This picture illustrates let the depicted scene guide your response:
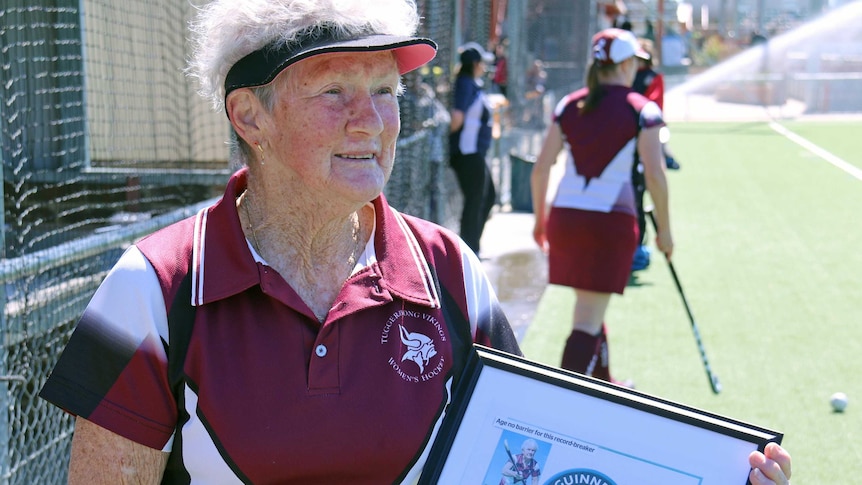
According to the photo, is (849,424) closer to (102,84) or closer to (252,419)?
(252,419)

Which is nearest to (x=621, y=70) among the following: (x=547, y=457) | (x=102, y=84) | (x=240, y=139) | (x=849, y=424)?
(x=849, y=424)

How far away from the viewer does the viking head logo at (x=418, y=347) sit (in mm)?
2018

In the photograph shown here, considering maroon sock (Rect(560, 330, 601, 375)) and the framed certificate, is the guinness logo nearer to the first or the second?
the framed certificate

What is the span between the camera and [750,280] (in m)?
9.28

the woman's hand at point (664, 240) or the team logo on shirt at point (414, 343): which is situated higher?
the team logo on shirt at point (414, 343)

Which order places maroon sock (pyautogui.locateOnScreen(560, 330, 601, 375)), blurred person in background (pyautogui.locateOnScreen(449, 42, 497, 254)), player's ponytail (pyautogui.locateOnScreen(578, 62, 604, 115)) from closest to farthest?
maroon sock (pyautogui.locateOnScreen(560, 330, 601, 375)), player's ponytail (pyautogui.locateOnScreen(578, 62, 604, 115)), blurred person in background (pyautogui.locateOnScreen(449, 42, 497, 254))

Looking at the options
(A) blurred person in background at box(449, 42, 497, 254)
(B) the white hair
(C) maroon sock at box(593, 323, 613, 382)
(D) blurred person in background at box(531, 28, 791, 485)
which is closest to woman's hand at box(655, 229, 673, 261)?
(D) blurred person in background at box(531, 28, 791, 485)

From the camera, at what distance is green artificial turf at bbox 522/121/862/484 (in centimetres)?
577

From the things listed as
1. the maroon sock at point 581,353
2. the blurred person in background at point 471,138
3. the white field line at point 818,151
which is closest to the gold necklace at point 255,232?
the maroon sock at point 581,353

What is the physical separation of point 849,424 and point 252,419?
459 centimetres

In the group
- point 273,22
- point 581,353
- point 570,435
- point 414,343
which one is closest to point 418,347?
point 414,343

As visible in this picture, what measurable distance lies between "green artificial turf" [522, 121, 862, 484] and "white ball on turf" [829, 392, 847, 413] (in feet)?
0.15

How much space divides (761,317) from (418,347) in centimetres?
650

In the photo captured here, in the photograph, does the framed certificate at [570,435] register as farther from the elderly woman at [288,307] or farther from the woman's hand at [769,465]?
the elderly woman at [288,307]
